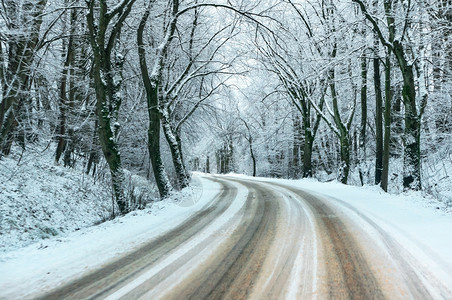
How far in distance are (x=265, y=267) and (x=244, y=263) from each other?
269 millimetres

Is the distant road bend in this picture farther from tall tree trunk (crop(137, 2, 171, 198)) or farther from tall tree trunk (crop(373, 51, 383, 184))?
tall tree trunk (crop(373, 51, 383, 184))

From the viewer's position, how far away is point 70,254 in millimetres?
3832

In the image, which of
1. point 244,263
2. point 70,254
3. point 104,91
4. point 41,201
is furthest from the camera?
point 41,201

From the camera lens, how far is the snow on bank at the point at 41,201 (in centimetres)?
708

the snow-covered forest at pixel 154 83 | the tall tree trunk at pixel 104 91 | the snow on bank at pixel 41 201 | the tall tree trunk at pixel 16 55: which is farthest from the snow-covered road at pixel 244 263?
the tall tree trunk at pixel 16 55

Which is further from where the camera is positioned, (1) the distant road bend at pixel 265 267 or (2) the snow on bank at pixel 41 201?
(2) the snow on bank at pixel 41 201

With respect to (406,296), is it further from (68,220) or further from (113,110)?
(68,220)

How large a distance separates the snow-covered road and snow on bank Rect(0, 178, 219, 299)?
0.04 ft

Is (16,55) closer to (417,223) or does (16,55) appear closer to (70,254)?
(70,254)

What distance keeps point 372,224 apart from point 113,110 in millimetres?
6788

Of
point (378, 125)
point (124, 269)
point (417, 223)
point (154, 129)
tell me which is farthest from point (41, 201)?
point (378, 125)

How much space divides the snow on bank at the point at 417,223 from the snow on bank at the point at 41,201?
6.18 metres

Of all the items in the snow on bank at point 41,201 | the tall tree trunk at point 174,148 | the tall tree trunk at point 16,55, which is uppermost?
the tall tree trunk at point 16,55

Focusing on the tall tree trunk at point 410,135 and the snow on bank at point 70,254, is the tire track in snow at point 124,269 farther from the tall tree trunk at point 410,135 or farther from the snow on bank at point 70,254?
the tall tree trunk at point 410,135
